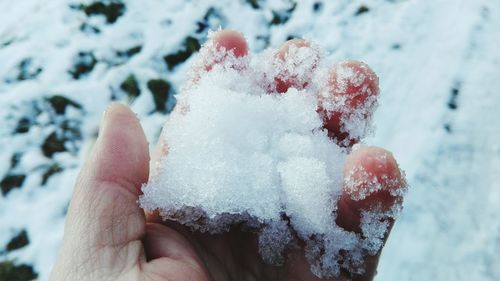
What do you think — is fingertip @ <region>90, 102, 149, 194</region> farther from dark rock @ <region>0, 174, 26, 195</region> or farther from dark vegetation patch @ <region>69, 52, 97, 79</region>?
dark vegetation patch @ <region>69, 52, 97, 79</region>

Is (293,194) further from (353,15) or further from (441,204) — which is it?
(353,15)

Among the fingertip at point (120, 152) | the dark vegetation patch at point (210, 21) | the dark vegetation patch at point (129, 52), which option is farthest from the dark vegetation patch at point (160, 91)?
the fingertip at point (120, 152)

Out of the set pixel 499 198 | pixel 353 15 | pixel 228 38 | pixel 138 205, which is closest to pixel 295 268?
pixel 138 205

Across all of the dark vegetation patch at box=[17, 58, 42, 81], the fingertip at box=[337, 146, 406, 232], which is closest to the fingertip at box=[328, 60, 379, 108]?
the fingertip at box=[337, 146, 406, 232]

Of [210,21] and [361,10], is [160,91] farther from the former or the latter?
[361,10]

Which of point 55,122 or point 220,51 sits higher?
point 220,51

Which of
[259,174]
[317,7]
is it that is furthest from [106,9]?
[259,174]
